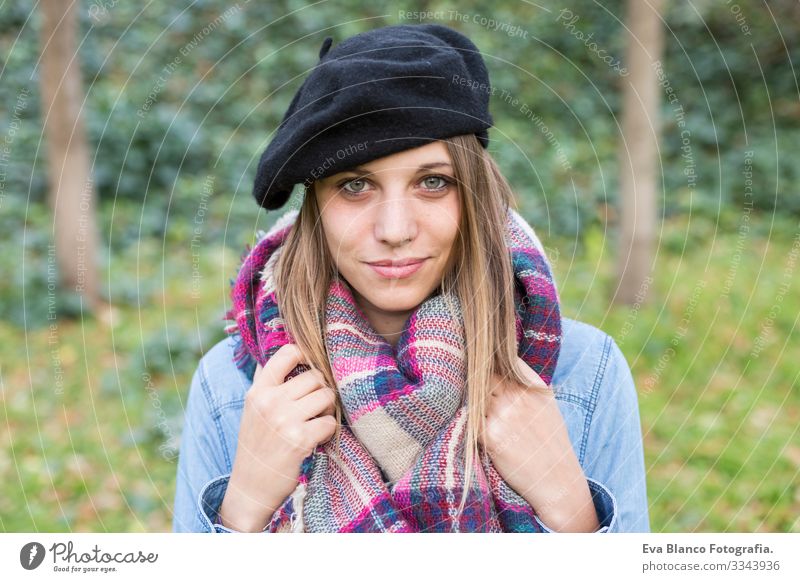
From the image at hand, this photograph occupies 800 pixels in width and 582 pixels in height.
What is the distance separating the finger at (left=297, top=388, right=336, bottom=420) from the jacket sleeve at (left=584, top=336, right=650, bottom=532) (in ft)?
1.95

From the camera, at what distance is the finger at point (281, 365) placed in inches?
63.9

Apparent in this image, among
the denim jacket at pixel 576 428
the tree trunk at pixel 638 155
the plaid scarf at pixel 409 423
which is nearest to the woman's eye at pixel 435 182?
the plaid scarf at pixel 409 423

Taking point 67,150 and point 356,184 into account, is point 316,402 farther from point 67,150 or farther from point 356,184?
point 67,150

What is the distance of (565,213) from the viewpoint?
5.45m

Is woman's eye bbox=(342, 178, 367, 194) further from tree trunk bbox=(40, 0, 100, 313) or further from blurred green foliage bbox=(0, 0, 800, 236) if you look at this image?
blurred green foliage bbox=(0, 0, 800, 236)

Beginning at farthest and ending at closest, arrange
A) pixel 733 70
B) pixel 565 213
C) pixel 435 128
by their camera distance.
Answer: pixel 733 70 < pixel 565 213 < pixel 435 128

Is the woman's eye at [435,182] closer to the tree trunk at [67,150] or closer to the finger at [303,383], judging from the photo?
the finger at [303,383]

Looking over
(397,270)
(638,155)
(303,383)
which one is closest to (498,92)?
(638,155)

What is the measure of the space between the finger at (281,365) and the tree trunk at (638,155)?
282cm

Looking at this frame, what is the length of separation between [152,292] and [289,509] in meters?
3.56

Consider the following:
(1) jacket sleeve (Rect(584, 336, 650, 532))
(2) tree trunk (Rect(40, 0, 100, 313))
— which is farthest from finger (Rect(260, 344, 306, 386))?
(2) tree trunk (Rect(40, 0, 100, 313))
